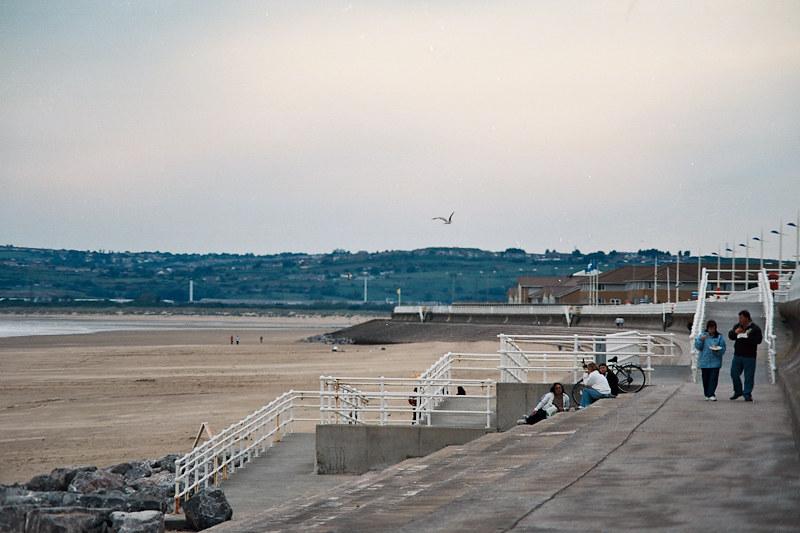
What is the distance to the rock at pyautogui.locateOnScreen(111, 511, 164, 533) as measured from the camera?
50.7 ft

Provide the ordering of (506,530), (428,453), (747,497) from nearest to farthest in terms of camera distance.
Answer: (506,530)
(747,497)
(428,453)

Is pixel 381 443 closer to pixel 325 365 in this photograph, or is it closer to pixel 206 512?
pixel 206 512

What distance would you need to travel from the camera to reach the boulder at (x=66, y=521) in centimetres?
1543

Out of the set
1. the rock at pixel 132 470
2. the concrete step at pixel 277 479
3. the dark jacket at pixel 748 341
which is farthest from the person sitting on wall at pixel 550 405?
the rock at pixel 132 470

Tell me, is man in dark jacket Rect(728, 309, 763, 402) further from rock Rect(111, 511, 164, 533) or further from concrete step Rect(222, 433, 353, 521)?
rock Rect(111, 511, 164, 533)

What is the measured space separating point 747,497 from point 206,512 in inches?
326

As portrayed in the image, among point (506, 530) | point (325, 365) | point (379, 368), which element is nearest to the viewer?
point (506, 530)

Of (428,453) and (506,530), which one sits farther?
(428,453)

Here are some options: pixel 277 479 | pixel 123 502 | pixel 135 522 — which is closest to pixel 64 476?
pixel 277 479

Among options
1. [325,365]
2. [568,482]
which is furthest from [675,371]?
[325,365]

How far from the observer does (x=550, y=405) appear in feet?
70.9

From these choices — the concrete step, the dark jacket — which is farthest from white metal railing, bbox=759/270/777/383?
the concrete step

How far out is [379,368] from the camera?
5547 centimetres

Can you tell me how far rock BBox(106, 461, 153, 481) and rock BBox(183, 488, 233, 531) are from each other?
5.51 m
